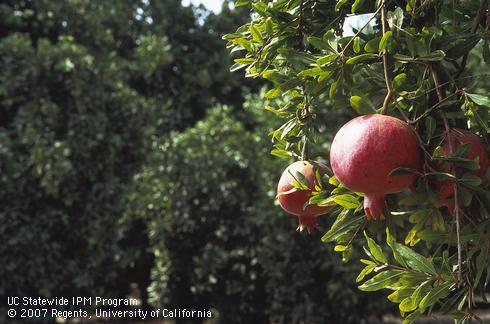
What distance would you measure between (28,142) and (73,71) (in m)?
0.82

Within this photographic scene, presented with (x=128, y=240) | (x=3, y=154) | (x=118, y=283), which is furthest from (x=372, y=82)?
(x=118, y=283)

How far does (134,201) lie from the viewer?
19.7 feet

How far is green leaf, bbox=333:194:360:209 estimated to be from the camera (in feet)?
3.48

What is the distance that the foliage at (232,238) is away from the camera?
5.45 meters

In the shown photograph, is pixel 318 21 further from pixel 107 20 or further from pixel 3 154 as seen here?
pixel 107 20

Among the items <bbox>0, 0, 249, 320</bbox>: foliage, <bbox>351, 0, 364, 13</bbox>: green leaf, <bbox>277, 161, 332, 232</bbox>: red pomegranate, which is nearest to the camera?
<bbox>351, 0, 364, 13</bbox>: green leaf

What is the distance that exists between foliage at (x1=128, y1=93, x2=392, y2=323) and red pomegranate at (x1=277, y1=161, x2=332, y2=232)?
4066mm

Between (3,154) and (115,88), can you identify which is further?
(115,88)

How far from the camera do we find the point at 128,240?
682 cm

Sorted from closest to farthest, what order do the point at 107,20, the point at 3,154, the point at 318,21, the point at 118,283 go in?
1. the point at 318,21
2. the point at 3,154
3. the point at 107,20
4. the point at 118,283

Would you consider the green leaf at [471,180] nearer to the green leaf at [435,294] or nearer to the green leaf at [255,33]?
the green leaf at [435,294]

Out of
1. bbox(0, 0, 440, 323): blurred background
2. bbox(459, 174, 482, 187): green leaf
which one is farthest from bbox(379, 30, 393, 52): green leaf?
bbox(0, 0, 440, 323): blurred background

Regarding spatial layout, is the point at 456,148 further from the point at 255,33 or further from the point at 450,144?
the point at 255,33

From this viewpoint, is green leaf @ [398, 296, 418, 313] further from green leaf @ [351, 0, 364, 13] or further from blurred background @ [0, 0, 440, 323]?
blurred background @ [0, 0, 440, 323]
